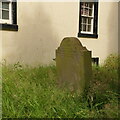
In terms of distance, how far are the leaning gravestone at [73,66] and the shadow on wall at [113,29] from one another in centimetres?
729

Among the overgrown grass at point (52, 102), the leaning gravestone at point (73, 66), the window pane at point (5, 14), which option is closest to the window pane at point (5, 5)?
the window pane at point (5, 14)

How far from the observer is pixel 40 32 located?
9.27 meters

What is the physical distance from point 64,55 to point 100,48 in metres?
6.82

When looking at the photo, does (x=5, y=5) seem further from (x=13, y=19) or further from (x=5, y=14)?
(x=13, y=19)

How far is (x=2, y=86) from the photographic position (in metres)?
5.01

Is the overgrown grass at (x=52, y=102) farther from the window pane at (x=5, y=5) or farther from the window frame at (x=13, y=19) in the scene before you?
the window pane at (x=5, y=5)

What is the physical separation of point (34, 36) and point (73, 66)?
426 cm

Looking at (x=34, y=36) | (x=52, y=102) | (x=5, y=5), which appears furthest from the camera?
(x=34, y=36)

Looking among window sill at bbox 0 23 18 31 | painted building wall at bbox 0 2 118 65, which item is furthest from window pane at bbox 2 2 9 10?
window sill at bbox 0 23 18 31

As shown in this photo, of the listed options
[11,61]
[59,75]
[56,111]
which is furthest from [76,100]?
[11,61]

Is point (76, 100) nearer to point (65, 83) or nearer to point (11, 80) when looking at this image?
point (65, 83)

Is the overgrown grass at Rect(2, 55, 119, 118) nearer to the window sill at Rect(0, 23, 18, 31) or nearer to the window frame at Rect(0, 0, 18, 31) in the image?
the window sill at Rect(0, 23, 18, 31)

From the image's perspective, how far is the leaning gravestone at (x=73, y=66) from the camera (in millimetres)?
4938

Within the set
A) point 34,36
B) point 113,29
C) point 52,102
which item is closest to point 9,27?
point 34,36
